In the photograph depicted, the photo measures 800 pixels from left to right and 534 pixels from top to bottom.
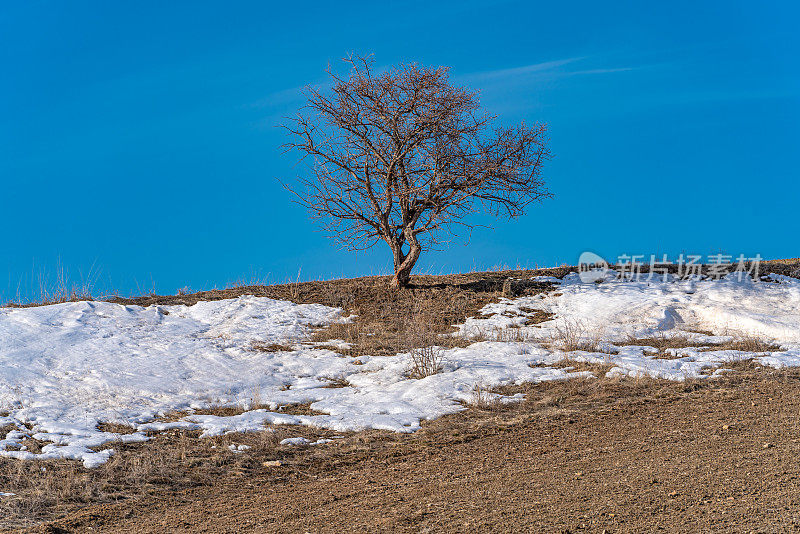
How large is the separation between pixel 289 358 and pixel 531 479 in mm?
6835

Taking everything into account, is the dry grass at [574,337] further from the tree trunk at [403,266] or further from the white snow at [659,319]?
the tree trunk at [403,266]

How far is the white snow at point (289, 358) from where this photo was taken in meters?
8.41

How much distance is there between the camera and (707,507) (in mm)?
4930

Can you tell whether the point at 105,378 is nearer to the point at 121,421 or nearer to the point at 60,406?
the point at 60,406

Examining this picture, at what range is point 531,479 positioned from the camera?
577 cm

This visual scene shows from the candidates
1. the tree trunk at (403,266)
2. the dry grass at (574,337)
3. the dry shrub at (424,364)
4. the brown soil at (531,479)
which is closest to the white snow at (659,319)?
the dry grass at (574,337)

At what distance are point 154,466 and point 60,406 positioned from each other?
340cm

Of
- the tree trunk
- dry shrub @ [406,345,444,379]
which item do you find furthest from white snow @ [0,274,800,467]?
the tree trunk

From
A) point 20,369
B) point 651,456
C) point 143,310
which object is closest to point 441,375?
point 651,456

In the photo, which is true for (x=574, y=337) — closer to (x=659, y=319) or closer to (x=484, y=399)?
(x=659, y=319)

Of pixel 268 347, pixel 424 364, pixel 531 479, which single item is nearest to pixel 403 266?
pixel 268 347

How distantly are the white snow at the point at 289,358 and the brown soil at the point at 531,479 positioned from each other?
1.02 m

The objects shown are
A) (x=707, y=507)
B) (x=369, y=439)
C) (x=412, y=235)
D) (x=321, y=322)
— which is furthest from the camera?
(x=412, y=235)

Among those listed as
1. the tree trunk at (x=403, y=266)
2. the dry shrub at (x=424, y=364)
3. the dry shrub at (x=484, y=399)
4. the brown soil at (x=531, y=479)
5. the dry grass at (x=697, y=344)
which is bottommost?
the brown soil at (x=531, y=479)
